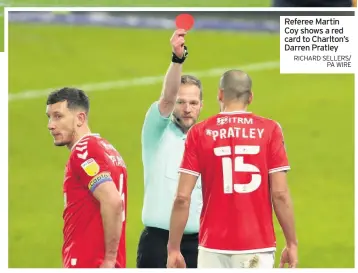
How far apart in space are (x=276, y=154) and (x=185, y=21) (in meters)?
1.72

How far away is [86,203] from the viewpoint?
647 cm

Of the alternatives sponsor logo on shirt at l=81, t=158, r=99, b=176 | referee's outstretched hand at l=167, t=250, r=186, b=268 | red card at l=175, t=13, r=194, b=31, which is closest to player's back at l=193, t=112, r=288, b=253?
referee's outstretched hand at l=167, t=250, r=186, b=268

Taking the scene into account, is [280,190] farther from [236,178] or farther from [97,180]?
[97,180]

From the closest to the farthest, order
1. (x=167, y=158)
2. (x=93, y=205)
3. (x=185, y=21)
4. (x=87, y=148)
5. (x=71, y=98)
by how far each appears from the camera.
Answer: (x=93, y=205), (x=87, y=148), (x=71, y=98), (x=167, y=158), (x=185, y=21)

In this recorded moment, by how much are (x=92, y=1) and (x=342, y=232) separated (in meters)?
3.50

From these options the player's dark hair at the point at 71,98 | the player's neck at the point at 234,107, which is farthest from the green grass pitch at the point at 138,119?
the player's neck at the point at 234,107

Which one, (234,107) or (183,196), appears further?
(234,107)

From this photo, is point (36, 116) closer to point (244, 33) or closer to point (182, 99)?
point (244, 33)

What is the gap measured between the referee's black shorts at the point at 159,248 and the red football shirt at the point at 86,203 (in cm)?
61

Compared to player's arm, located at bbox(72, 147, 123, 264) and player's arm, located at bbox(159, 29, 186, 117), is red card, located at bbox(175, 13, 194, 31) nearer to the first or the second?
player's arm, located at bbox(159, 29, 186, 117)

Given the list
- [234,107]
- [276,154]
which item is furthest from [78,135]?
[276,154]

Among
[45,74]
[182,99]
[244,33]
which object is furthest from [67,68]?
[182,99]

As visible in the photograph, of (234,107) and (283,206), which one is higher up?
(234,107)

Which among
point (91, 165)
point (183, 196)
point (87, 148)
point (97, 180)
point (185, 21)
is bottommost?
point (183, 196)
